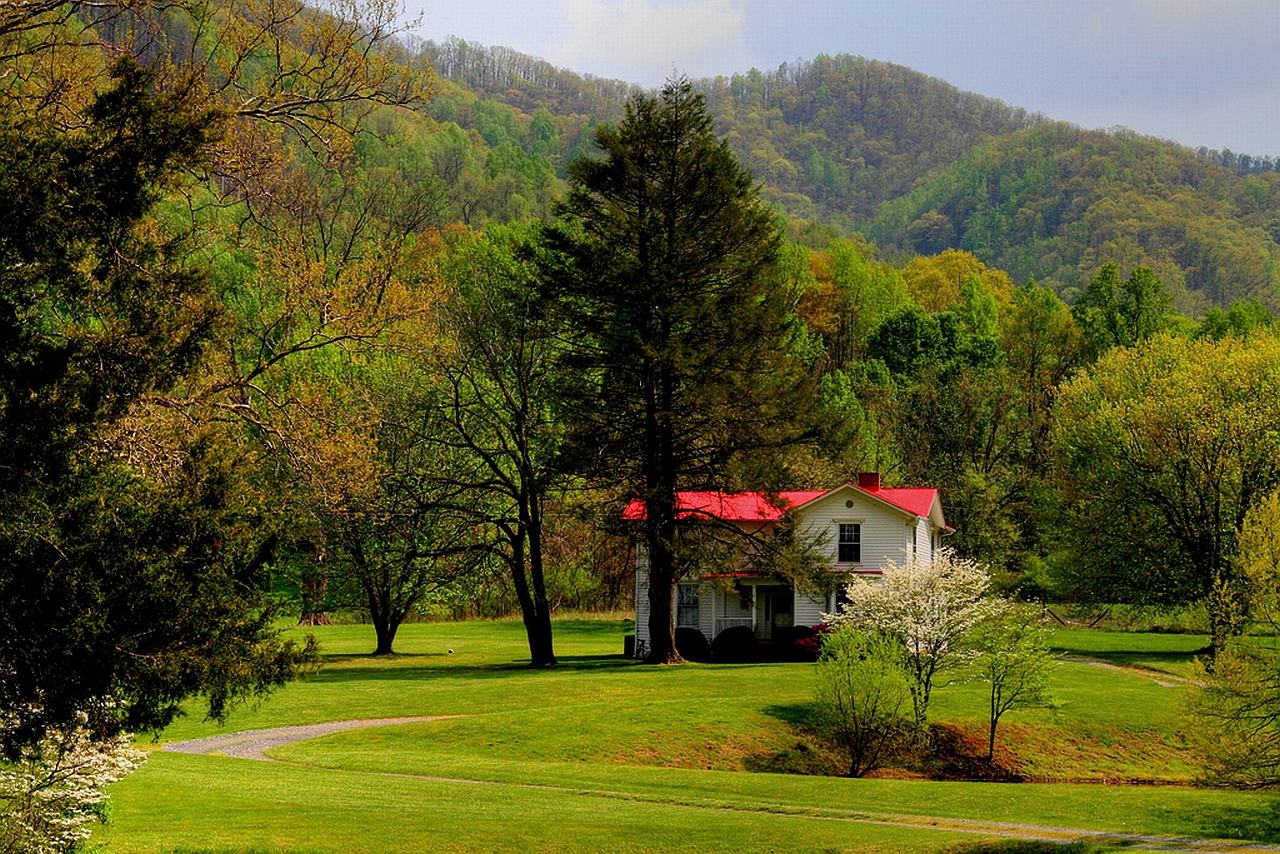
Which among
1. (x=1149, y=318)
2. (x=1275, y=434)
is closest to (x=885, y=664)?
(x=1275, y=434)

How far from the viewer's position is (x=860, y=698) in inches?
1099

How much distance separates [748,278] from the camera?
39.1 m

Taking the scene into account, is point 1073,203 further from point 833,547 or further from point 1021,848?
point 1021,848

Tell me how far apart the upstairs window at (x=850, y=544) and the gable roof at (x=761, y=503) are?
141cm

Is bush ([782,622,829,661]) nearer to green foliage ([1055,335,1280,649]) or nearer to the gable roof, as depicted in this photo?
the gable roof

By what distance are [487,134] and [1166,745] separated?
135387mm

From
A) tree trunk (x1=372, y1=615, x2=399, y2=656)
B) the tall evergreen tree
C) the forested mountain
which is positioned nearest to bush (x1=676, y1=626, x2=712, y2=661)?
the tall evergreen tree

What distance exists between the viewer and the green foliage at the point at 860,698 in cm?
2780

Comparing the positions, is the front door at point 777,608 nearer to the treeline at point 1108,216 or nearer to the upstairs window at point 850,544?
the upstairs window at point 850,544

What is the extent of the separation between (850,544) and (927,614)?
1200cm

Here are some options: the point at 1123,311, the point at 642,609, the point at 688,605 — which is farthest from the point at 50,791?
the point at 1123,311

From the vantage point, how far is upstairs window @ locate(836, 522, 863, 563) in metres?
43.4

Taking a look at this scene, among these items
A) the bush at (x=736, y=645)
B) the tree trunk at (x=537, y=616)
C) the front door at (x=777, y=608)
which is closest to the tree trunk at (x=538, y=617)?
the tree trunk at (x=537, y=616)

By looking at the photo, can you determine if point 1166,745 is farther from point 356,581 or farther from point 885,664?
point 356,581
